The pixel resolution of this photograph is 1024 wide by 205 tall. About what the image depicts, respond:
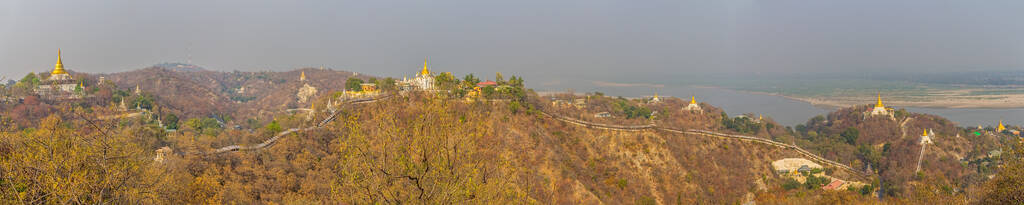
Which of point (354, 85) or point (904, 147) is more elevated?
point (354, 85)

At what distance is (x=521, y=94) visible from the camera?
28.3m

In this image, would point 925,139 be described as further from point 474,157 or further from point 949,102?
point 474,157

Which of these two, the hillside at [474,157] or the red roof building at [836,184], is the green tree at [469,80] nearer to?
the hillside at [474,157]

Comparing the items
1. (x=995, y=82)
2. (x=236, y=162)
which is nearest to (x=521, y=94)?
(x=236, y=162)

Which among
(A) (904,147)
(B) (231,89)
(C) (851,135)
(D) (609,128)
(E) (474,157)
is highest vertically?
(B) (231,89)

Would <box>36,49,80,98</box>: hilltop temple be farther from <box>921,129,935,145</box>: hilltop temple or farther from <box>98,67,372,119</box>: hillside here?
<box>921,129,935,145</box>: hilltop temple

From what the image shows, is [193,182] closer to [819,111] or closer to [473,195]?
[473,195]

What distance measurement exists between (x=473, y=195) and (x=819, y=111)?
2913 inches

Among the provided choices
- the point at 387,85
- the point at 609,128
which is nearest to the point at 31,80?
the point at 387,85

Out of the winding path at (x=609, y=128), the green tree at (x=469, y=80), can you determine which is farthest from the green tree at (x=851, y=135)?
the green tree at (x=469, y=80)

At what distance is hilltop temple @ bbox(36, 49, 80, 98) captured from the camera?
34906 millimetres

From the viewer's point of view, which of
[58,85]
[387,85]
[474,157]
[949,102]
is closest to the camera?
[474,157]

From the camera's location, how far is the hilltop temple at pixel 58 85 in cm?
3491

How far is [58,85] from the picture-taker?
35.8m
